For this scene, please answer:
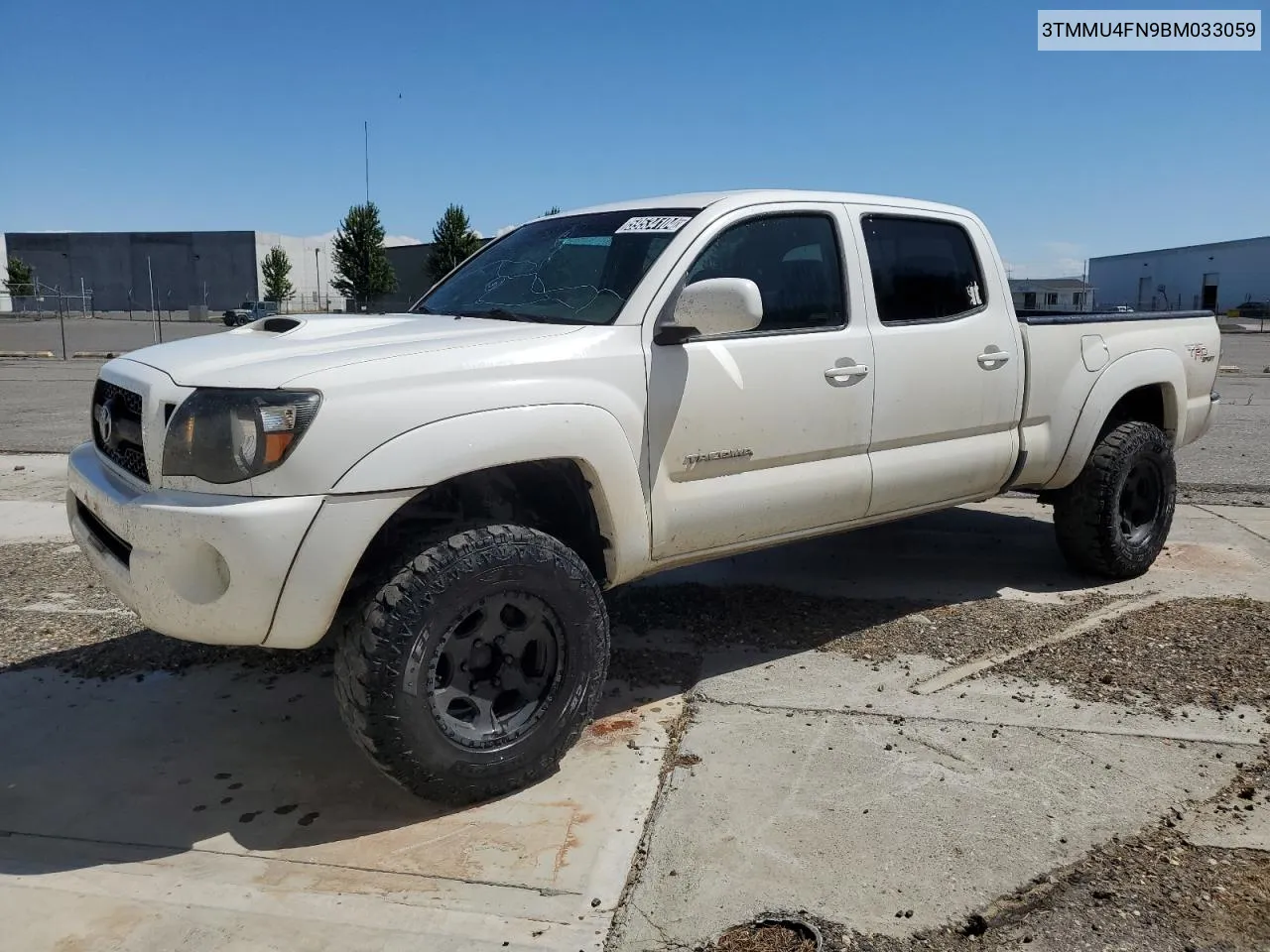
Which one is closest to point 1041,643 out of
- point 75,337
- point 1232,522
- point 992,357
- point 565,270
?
point 992,357

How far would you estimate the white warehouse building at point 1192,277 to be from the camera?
70.4 meters

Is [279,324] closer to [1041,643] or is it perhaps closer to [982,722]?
[982,722]

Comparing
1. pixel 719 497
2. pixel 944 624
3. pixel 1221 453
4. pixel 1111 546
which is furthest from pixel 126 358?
pixel 1221 453

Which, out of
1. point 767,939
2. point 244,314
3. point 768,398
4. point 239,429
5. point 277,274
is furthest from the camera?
point 277,274

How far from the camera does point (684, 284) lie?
12.2 ft

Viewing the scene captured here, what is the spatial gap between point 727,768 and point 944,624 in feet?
6.07

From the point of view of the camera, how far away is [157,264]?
78.9 metres

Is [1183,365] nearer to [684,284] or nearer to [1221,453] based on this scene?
[684,284]

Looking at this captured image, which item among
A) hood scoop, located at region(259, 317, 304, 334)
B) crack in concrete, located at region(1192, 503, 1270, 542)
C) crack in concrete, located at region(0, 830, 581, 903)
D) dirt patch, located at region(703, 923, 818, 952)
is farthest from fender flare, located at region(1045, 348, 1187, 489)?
hood scoop, located at region(259, 317, 304, 334)

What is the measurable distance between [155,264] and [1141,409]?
84.8 m

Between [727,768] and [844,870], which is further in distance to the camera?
[727,768]

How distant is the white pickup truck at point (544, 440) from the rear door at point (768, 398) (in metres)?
0.01

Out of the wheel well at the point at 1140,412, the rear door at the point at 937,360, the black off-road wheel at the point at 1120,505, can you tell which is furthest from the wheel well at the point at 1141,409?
the rear door at the point at 937,360

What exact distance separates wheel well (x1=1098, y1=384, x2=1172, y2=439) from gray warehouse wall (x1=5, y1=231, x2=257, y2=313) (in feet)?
260
